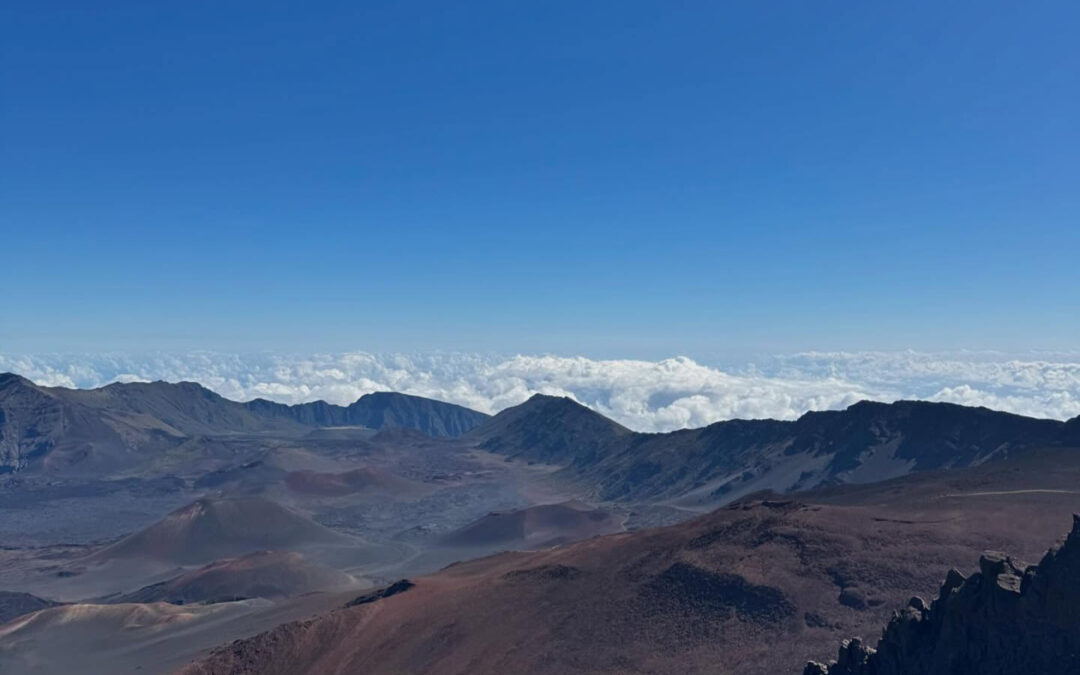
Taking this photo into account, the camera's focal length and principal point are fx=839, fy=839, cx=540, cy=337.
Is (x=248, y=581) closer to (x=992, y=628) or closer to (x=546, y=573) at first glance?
(x=546, y=573)

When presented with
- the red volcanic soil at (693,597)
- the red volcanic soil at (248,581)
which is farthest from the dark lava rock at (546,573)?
the red volcanic soil at (248,581)

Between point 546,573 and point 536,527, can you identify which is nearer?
point 546,573

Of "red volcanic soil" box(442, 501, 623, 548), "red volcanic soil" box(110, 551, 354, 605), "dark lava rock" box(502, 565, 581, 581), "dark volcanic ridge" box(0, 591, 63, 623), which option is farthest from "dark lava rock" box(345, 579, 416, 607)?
"red volcanic soil" box(442, 501, 623, 548)

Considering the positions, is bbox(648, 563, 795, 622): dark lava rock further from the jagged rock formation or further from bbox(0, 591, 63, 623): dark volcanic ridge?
bbox(0, 591, 63, 623): dark volcanic ridge

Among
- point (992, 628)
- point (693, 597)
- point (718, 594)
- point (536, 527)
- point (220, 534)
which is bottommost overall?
point (220, 534)

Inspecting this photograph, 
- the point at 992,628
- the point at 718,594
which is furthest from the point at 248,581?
the point at 992,628

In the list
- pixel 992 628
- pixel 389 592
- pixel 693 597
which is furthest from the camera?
pixel 389 592

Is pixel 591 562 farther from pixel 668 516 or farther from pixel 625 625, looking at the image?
pixel 668 516
